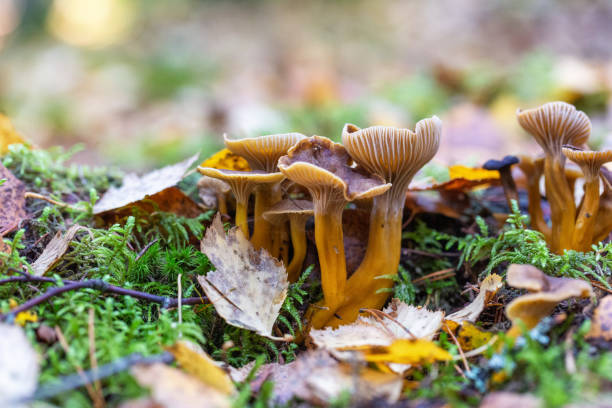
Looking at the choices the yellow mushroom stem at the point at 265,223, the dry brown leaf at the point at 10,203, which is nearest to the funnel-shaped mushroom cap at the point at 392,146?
the yellow mushroom stem at the point at 265,223

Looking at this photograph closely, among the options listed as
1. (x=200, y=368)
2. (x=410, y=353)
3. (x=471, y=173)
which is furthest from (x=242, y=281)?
(x=471, y=173)

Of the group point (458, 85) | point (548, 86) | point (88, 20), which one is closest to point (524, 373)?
point (548, 86)

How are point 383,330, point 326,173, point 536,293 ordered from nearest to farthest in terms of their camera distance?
1. point 536,293
2. point 326,173
3. point 383,330

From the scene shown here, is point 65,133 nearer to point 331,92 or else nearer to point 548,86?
point 331,92

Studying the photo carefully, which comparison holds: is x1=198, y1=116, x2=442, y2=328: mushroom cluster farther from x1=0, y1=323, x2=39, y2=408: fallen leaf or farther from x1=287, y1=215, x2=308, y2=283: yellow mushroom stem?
x1=0, y1=323, x2=39, y2=408: fallen leaf

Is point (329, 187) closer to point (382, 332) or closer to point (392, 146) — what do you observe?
point (392, 146)
